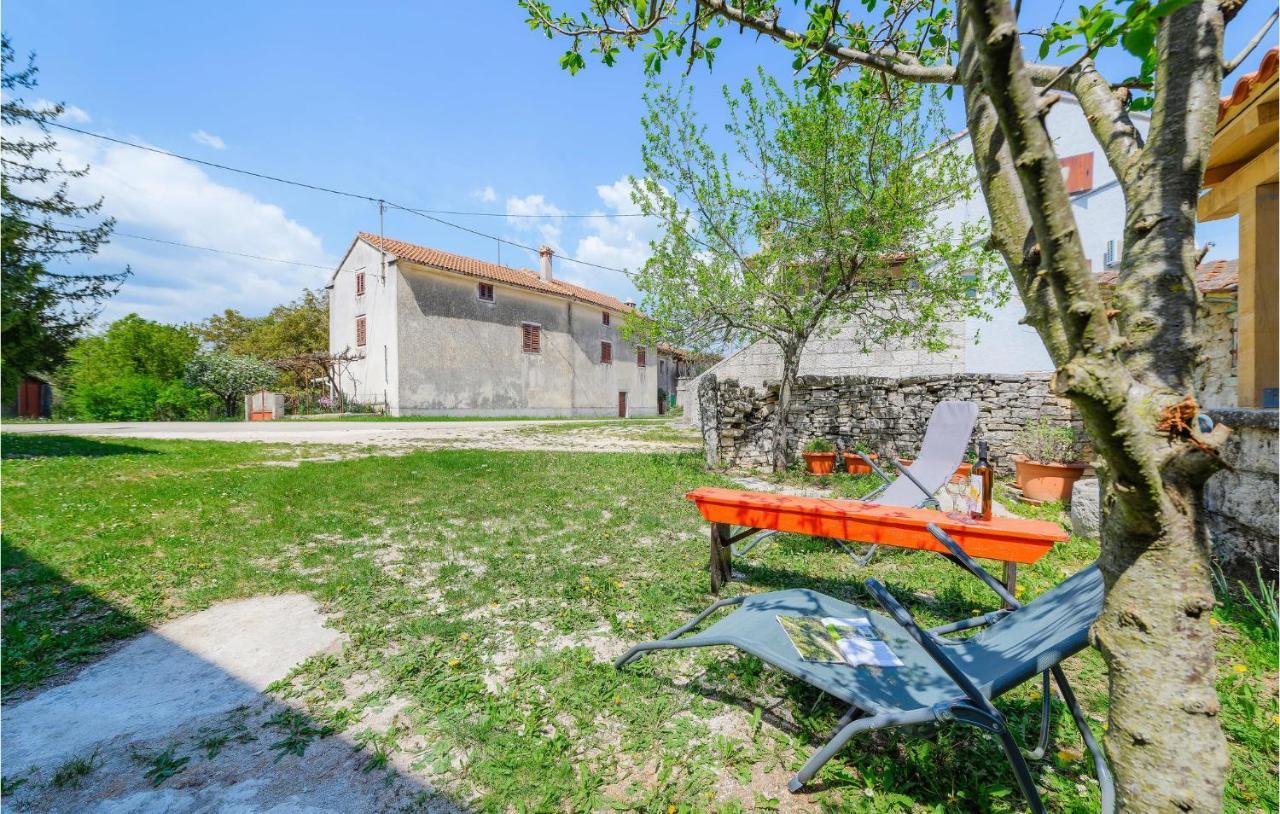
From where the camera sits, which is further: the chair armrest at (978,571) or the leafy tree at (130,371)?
the leafy tree at (130,371)

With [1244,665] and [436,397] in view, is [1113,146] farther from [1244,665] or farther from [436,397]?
[436,397]

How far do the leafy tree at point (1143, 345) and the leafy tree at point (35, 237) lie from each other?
12520 mm

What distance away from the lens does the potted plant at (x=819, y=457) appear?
317 inches

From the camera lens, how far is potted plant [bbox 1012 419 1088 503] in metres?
5.92

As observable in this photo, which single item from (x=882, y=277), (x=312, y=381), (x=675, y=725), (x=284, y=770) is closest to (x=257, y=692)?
(x=284, y=770)

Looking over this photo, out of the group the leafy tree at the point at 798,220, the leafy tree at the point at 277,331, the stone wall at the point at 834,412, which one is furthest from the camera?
the leafy tree at the point at 277,331

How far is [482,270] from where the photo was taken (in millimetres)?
23766

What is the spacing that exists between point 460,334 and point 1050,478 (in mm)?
21123

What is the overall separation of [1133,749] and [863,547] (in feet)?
11.9

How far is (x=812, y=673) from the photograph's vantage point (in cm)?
179

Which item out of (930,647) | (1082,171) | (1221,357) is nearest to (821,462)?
(1221,357)

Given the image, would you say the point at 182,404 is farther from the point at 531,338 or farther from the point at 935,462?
the point at 935,462

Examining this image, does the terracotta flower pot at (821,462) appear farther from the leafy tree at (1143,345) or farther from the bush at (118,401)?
the bush at (118,401)

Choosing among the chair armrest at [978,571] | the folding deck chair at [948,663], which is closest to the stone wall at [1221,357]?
the chair armrest at [978,571]
